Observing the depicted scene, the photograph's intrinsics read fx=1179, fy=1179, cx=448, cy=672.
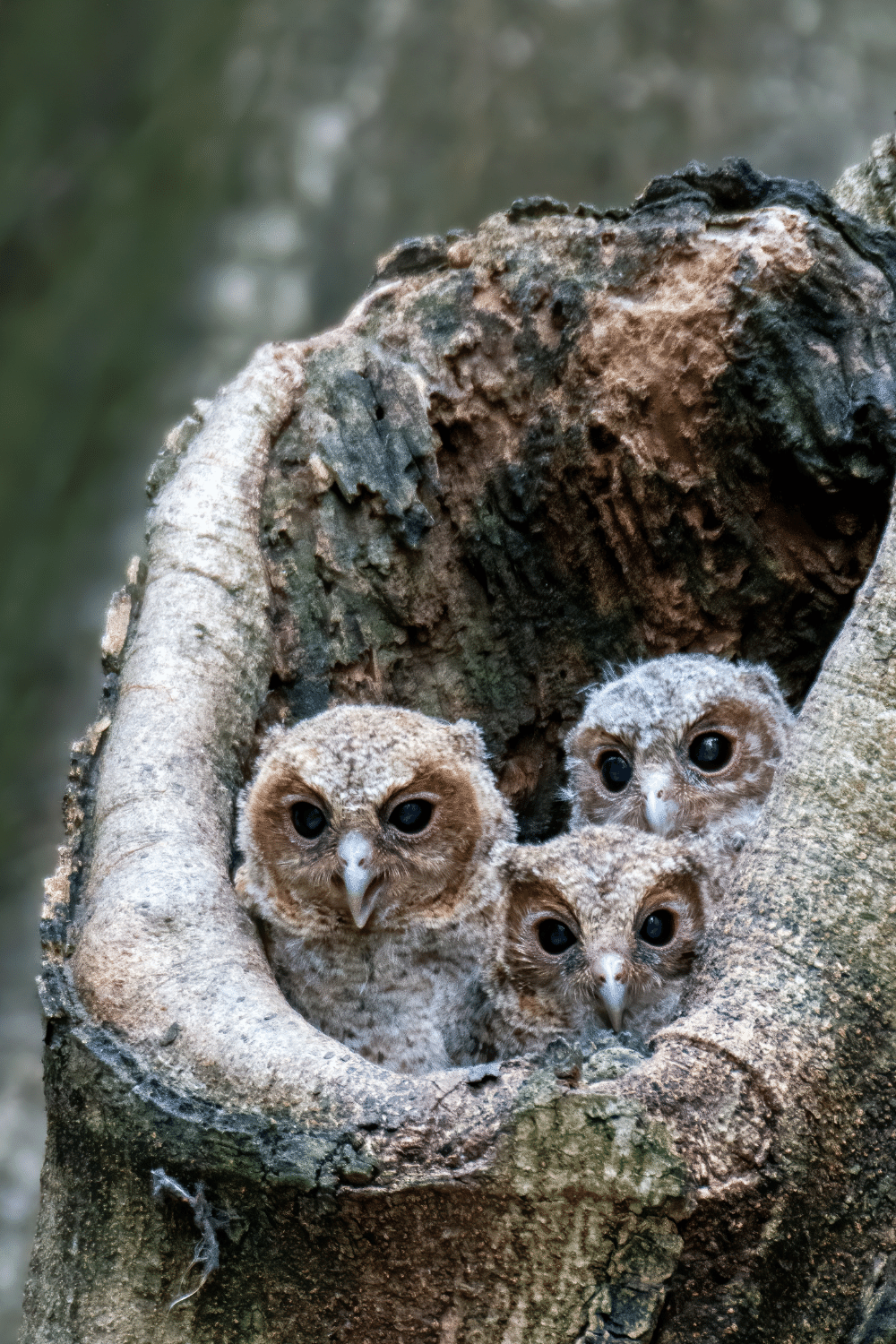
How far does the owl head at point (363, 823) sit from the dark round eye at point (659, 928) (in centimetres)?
45

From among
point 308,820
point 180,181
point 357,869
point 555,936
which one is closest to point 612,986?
point 555,936

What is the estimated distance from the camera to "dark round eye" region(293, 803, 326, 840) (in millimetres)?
2578

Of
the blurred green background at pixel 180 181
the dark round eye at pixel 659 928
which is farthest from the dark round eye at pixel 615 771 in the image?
the blurred green background at pixel 180 181

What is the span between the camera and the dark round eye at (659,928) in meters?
2.41

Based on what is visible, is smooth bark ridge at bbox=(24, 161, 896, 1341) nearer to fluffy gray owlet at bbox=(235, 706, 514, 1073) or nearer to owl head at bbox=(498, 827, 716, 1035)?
fluffy gray owlet at bbox=(235, 706, 514, 1073)

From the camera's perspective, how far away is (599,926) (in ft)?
7.72

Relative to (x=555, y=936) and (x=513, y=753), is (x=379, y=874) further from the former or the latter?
(x=513, y=753)

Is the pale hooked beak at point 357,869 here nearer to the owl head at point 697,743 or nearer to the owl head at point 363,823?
the owl head at point 363,823

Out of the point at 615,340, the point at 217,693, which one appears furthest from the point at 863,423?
the point at 217,693

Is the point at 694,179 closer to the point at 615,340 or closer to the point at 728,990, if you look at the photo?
the point at 615,340

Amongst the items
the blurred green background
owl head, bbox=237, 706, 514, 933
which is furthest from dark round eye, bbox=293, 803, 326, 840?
the blurred green background

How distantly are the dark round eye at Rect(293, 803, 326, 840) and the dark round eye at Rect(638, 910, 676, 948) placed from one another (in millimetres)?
716

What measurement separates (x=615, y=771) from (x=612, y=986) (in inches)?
32.9

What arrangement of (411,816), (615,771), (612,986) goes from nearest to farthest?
(612,986), (411,816), (615,771)
